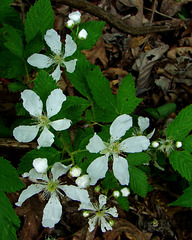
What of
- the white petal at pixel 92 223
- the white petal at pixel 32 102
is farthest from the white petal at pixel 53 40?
the white petal at pixel 92 223

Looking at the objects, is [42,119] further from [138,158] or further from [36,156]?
[138,158]

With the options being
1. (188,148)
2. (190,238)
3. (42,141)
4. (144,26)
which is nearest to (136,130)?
(188,148)

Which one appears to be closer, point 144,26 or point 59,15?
point 59,15

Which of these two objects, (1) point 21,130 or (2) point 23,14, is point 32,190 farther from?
(2) point 23,14

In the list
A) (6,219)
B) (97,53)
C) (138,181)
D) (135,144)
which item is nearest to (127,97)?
(135,144)

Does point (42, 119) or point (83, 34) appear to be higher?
point (83, 34)

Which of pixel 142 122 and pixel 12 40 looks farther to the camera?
pixel 142 122
